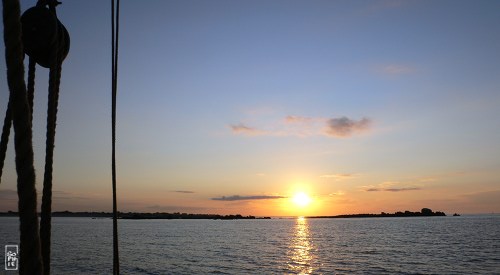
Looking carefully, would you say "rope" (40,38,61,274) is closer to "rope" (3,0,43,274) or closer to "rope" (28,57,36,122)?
"rope" (28,57,36,122)

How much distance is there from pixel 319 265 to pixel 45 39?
5129 centimetres

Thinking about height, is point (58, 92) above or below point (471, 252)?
above

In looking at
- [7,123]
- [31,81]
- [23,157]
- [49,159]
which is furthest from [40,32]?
[23,157]

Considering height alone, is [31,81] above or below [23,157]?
above

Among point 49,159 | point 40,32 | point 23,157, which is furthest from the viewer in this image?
point 40,32

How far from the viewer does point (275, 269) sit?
4709 centimetres

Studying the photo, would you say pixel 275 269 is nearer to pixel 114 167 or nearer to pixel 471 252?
pixel 471 252

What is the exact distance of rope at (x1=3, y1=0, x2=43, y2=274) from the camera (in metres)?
2.11

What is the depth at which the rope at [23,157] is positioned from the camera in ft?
6.91

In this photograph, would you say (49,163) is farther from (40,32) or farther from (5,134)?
(40,32)

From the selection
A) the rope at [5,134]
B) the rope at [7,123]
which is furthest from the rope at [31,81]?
the rope at [5,134]

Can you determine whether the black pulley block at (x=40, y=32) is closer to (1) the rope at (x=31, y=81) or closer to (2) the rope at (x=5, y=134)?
(1) the rope at (x=31, y=81)

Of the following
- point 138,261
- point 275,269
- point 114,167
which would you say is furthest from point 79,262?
point 114,167

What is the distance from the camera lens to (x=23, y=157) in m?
2.15
